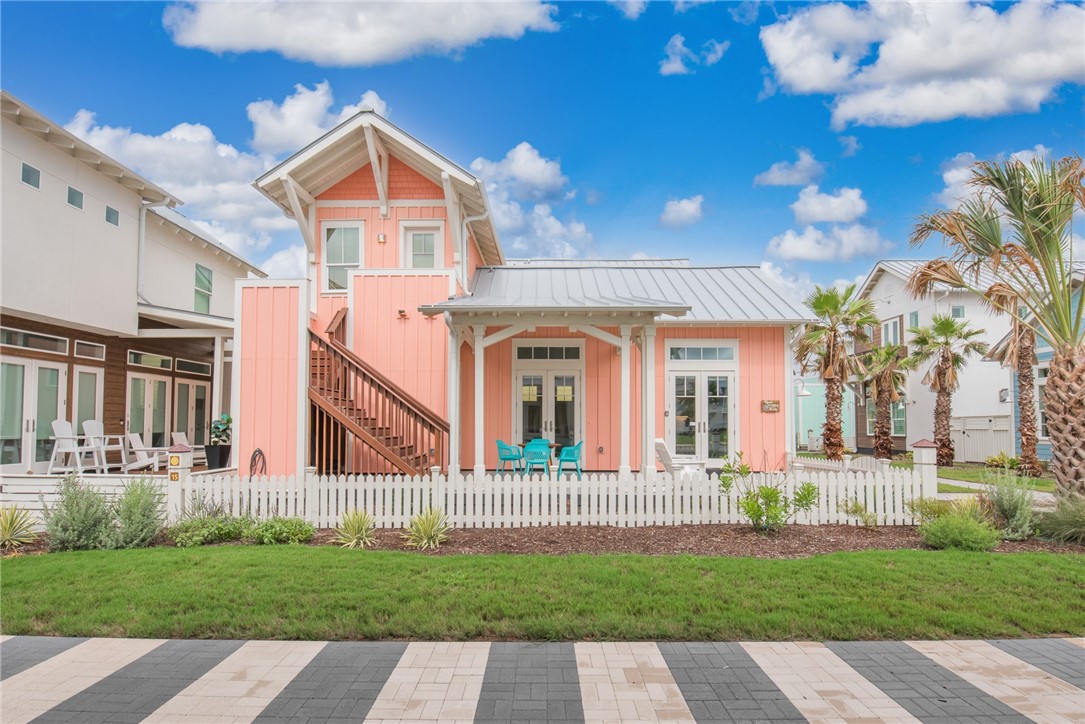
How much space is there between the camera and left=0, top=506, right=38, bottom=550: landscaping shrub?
759 cm

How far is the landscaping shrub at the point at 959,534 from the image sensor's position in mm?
7328

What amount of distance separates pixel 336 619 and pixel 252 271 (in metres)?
19.0

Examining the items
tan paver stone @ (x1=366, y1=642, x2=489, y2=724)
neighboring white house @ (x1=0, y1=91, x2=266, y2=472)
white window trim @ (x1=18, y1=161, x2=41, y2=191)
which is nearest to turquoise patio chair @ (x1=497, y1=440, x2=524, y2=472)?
tan paver stone @ (x1=366, y1=642, x2=489, y2=724)

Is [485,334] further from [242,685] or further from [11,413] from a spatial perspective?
[242,685]

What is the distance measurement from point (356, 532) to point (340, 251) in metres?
7.82

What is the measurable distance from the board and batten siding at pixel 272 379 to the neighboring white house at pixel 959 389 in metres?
21.6

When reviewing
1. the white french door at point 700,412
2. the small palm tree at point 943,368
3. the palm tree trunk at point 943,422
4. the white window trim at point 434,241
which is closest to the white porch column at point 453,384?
the white window trim at point 434,241

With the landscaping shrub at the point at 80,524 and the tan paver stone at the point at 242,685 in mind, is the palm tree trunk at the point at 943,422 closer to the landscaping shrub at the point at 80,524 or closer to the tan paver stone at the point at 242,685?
the tan paver stone at the point at 242,685

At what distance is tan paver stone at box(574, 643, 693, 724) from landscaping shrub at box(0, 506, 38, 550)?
719 centimetres

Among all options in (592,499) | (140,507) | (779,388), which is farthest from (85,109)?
(779,388)

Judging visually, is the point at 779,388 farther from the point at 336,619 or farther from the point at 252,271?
the point at 252,271

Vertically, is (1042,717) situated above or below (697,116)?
below

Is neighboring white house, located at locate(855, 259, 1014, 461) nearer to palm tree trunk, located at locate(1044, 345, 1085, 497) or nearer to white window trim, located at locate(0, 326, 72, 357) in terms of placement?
palm tree trunk, located at locate(1044, 345, 1085, 497)

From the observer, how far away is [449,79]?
14.6 meters
